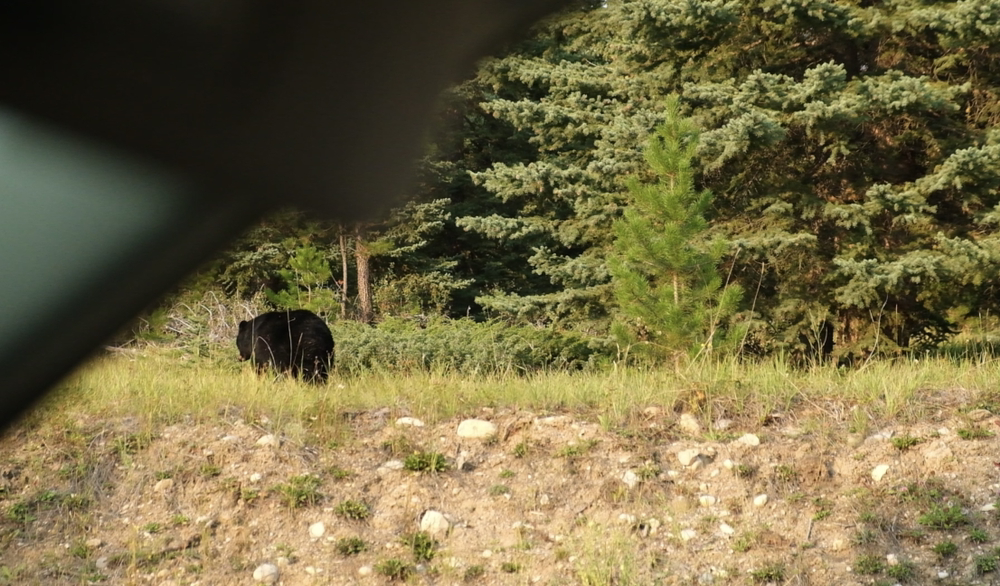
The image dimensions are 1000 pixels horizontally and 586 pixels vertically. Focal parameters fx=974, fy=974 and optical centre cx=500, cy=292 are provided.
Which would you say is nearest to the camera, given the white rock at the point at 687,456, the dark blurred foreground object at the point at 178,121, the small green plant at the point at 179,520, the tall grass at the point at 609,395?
the dark blurred foreground object at the point at 178,121

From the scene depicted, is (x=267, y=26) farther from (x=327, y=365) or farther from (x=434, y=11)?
(x=327, y=365)

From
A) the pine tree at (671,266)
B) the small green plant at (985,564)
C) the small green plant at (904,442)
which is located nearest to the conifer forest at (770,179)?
the pine tree at (671,266)

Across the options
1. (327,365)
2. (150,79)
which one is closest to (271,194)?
(150,79)

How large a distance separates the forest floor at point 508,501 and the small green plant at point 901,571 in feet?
0.04

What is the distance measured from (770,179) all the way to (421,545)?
817cm

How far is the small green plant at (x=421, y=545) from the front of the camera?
5215 mm

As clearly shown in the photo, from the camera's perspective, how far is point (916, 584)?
4820mm

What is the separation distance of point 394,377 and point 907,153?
24.7 feet

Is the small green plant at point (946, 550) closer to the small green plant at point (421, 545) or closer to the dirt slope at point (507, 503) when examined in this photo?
the dirt slope at point (507, 503)

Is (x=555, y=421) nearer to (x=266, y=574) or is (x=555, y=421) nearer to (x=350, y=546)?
(x=350, y=546)

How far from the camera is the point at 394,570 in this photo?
5.04 m

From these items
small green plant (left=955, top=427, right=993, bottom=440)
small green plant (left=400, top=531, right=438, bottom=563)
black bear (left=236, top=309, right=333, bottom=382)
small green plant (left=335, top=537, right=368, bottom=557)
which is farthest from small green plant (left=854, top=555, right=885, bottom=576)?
black bear (left=236, top=309, right=333, bottom=382)

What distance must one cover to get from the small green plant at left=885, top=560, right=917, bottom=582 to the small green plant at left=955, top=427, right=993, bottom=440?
1.33 meters

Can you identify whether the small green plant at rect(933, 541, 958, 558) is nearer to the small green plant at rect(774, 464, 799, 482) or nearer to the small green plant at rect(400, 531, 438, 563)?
the small green plant at rect(774, 464, 799, 482)
